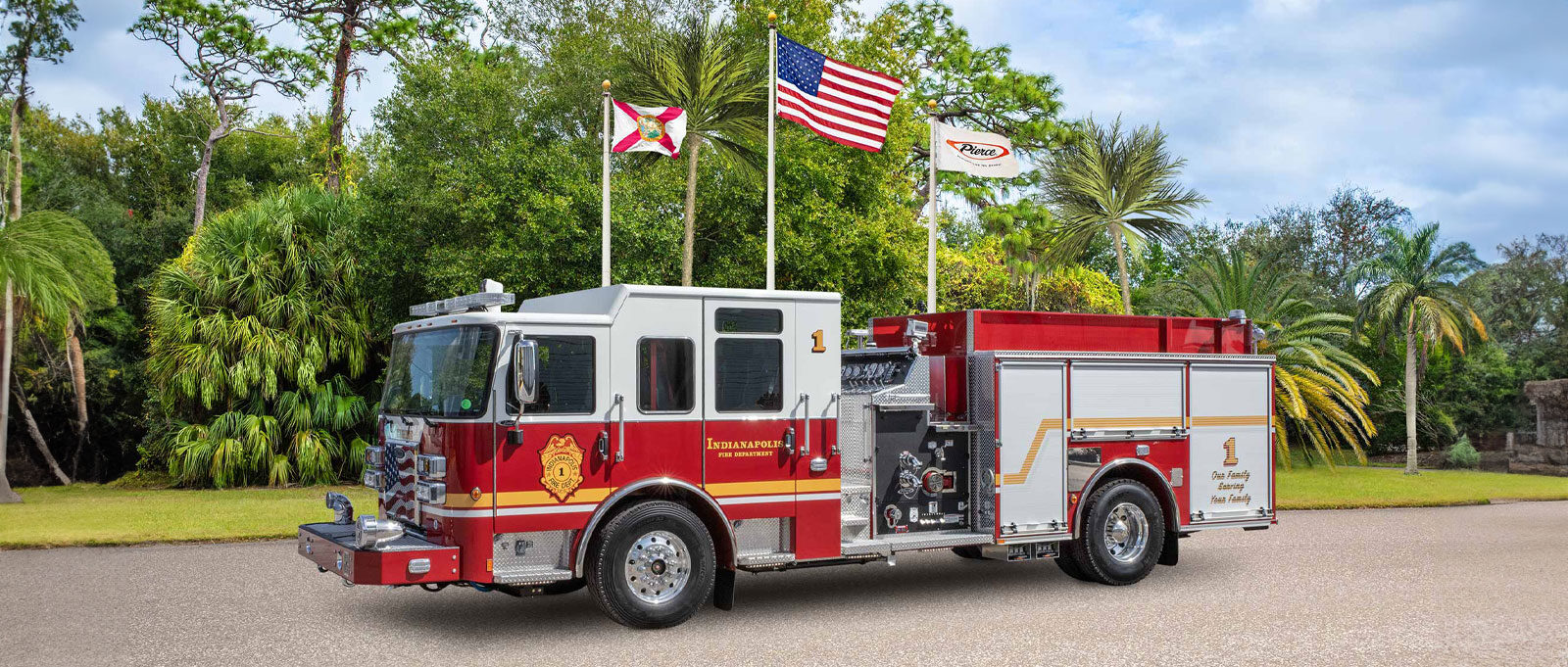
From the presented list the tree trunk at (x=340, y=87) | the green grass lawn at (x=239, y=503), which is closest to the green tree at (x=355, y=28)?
the tree trunk at (x=340, y=87)

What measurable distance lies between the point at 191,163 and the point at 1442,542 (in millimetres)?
37699

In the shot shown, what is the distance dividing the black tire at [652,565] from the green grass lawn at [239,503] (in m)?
7.47

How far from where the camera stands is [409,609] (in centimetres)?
971

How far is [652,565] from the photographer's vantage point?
28.9 ft

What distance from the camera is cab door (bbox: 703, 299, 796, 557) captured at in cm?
909

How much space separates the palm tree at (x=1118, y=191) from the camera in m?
23.8

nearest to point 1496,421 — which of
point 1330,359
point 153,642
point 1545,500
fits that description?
point 1330,359

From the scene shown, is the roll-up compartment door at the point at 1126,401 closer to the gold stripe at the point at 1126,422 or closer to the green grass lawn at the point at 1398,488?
the gold stripe at the point at 1126,422

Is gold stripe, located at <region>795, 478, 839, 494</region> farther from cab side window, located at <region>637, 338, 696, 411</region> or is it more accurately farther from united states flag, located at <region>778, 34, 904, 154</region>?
united states flag, located at <region>778, 34, 904, 154</region>

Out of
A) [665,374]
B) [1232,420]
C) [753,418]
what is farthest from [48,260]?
[1232,420]

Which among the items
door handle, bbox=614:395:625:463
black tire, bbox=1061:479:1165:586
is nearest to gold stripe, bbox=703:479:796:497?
door handle, bbox=614:395:625:463

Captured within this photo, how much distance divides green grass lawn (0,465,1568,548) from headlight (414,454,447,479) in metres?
6.72

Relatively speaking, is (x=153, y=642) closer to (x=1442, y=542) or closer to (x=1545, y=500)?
(x=1442, y=542)

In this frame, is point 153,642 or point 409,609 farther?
point 409,609
